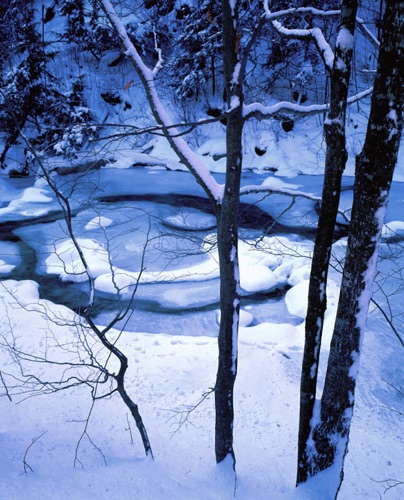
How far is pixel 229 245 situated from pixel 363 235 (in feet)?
3.76

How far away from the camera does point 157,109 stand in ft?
11.2

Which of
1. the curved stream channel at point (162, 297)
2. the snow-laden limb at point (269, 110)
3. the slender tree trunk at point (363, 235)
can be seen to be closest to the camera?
the slender tree trunk at point (363, 235)

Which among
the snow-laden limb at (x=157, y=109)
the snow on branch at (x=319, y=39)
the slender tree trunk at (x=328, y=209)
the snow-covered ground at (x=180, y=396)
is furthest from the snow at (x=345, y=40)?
the snow-covered ground at (x=180, y=396)

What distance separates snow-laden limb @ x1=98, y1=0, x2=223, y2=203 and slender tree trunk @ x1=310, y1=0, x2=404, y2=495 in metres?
1.24

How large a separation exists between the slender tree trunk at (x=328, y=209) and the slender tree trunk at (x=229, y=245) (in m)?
0.70

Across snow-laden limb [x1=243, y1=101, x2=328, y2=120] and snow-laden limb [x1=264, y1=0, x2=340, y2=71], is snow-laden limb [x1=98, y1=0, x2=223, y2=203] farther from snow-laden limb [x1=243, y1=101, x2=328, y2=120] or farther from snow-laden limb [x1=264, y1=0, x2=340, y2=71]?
snow-laden limb [x1=264, y1=0, x2=340, y2=71]

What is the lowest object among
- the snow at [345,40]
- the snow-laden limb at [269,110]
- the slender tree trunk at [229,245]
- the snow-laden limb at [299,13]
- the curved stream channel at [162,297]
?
the curved stream channel at [162,297]

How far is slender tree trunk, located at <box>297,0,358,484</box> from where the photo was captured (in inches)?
108

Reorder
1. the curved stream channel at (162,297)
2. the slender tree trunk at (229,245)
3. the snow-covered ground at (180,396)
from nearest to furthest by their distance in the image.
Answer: the slender tree trunk at (229,245) < the snow-covered ground at (180,396) < the curved stream channel at (162,297)

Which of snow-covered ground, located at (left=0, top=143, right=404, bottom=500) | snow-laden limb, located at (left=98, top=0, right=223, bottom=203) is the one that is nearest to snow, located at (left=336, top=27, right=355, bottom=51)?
snow-laden limb, located at (left=98, top=0, right=223, bottom=203)

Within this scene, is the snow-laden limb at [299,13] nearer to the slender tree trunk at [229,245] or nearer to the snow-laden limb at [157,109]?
the slender tree trunk at [229,245]

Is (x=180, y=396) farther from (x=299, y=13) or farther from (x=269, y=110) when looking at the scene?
(x=299, y=13)

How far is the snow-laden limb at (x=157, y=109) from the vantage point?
3141 millimetres

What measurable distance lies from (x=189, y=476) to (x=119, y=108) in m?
25.7
